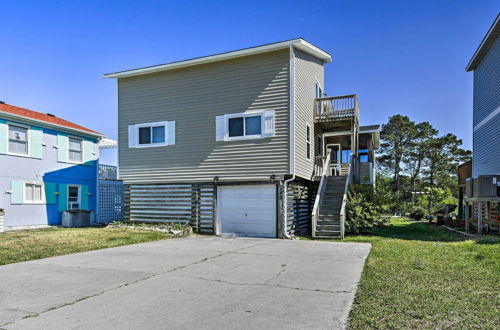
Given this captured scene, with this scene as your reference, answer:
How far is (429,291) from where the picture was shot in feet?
15.5

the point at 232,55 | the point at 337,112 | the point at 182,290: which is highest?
the point at 232,55

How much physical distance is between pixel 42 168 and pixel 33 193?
1197 millimetres

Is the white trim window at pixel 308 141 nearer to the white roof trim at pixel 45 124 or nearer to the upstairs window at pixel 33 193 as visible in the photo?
the white roof trim at pixel 45 124

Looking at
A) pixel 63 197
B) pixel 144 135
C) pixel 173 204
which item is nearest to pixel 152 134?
pixel 144 135

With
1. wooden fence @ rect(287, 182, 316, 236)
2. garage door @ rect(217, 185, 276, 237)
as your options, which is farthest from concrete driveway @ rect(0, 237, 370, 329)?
wooden fence @ rect(287, 182, 316, 236)

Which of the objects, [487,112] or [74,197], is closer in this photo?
[487,112]

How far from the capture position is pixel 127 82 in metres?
14.4

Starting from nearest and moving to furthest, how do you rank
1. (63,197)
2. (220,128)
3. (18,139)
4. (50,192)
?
(220,128)
(18,139)
(50,192)
(63,197)

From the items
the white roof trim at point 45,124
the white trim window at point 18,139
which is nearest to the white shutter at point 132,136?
the white roof trim at point 45,124

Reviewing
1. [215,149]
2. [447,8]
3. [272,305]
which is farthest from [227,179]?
[447,8]

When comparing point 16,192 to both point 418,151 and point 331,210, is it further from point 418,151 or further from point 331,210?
point 418,151

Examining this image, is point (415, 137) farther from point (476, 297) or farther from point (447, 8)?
point (476, 297)

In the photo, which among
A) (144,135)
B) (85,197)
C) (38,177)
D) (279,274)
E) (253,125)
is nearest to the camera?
(279,274)

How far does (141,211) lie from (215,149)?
4328mm
